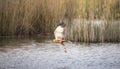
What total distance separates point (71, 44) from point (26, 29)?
75.1 inches

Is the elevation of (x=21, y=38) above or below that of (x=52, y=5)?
below

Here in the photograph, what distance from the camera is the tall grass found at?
Answer: 9930 mm

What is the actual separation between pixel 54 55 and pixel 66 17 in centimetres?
294

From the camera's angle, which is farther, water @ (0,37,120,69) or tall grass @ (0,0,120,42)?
tall grass @ (0,0,120,42)

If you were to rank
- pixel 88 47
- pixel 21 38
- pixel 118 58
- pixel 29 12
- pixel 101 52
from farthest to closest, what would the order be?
Result: pixel 29 12 → pixel 21 38 → pixel 88 47 → pixel 101 52 → pixel 118 58

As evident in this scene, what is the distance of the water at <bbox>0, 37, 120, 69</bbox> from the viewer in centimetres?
699

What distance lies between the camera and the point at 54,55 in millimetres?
8031

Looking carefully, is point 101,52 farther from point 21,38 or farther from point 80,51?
point 21,38

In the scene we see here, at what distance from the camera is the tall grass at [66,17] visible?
993 cm

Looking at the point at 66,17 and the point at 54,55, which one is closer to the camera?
the point at 54,55

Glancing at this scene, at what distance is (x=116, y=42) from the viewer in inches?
382

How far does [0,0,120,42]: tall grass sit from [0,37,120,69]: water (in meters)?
0.56

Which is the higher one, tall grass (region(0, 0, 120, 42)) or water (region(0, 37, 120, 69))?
tall grass (region(0, 0, 120, 42))

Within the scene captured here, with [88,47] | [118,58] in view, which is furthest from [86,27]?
[118,58]
